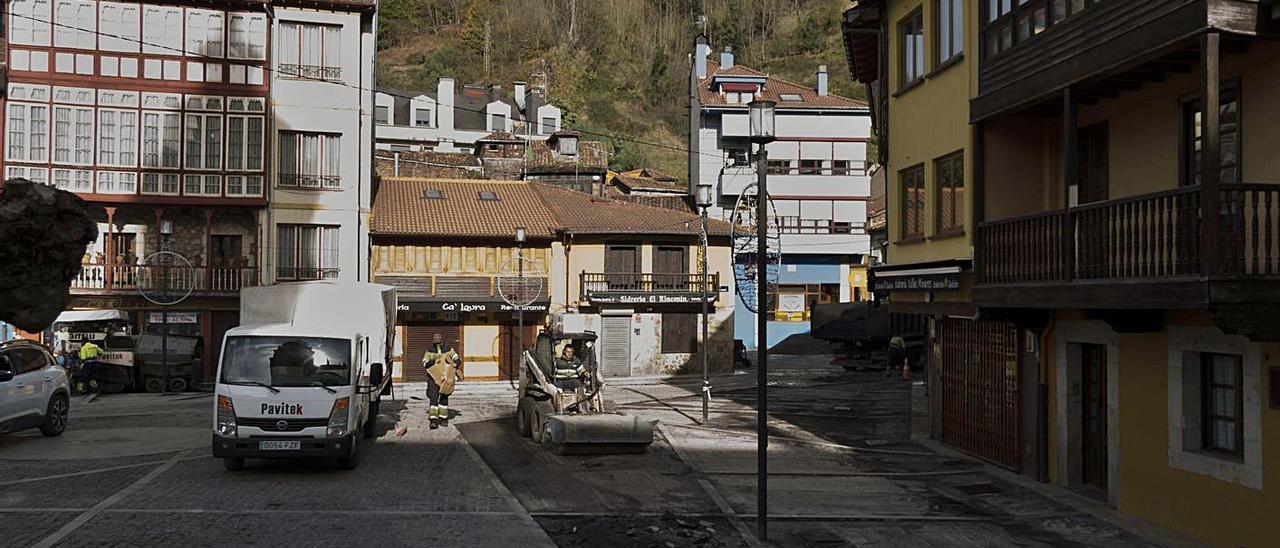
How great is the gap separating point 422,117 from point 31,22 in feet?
127

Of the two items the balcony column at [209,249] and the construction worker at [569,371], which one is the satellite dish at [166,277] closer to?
the balcony column at [209,249]

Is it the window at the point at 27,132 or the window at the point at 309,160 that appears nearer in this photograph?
the window at the point at 27,132

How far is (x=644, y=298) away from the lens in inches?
1507

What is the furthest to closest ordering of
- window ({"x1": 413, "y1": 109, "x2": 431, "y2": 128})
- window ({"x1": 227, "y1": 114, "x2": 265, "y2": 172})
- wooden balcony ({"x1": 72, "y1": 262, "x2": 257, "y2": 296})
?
window ({"x1": 413, "y1": 109, "x2": 431, "y2": 128}) → window ({"x1": 227, "y1": 114, "x2": 265, "y2": 172}) → wooden balcony ({"x1": 72, "y1": 262, "x2": 257, "y2": 296})

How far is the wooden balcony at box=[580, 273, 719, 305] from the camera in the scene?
3812 cm

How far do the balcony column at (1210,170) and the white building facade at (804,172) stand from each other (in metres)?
44.6

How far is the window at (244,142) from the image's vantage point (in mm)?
35000

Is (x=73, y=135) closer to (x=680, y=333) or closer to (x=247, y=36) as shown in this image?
(x=247, y=36)

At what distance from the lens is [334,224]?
36531 millimetres

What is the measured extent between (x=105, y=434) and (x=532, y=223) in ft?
64.5

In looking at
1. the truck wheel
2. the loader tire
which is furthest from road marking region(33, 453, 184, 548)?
the truck wheel

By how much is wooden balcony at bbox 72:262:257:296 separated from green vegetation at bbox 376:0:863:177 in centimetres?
4300

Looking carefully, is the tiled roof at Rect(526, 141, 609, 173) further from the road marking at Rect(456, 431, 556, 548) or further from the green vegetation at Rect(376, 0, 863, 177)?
the road marking at Rect(456, 431, 556, 548)

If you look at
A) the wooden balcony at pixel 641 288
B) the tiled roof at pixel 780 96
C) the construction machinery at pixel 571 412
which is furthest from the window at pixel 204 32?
the tiled roof at pixel 780 96
